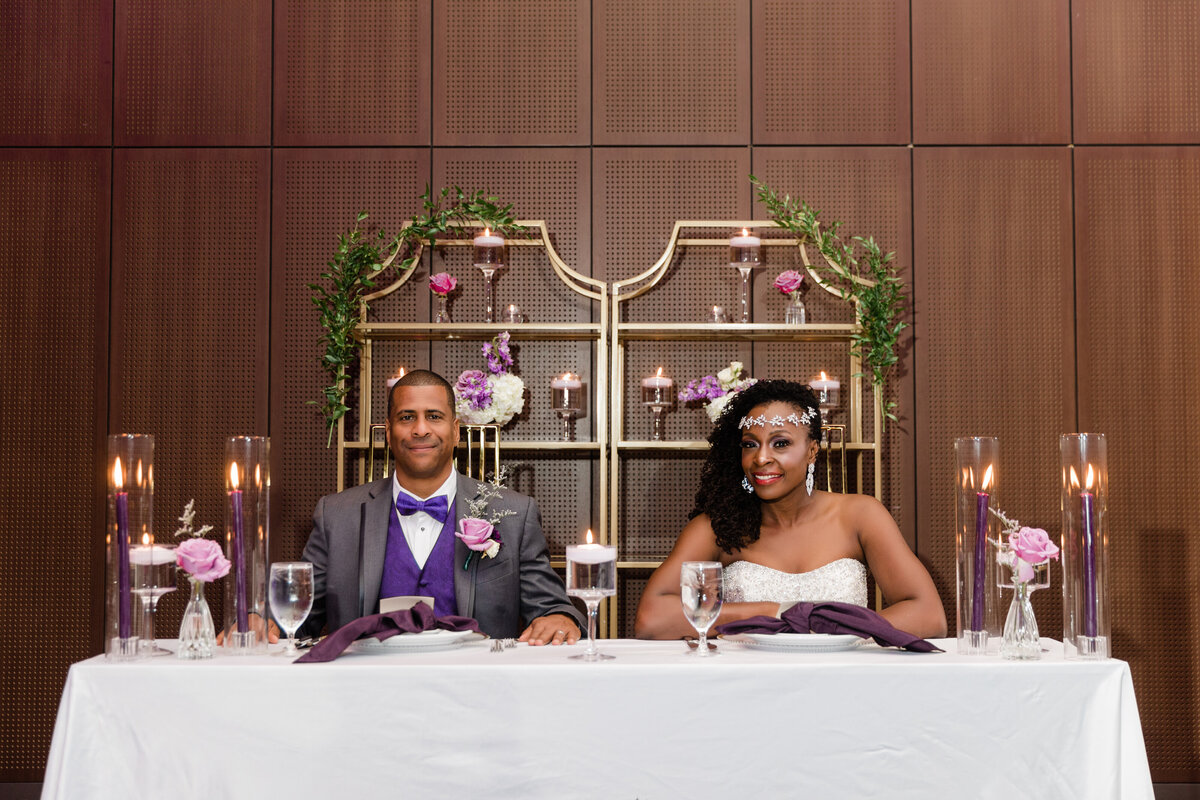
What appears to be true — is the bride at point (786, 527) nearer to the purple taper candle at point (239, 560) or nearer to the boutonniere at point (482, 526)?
the boutonniere at point (482, 526)

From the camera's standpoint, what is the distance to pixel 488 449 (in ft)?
15.2

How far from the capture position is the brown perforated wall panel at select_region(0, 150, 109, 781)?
4.68 metres

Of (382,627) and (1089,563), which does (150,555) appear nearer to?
(382,627)

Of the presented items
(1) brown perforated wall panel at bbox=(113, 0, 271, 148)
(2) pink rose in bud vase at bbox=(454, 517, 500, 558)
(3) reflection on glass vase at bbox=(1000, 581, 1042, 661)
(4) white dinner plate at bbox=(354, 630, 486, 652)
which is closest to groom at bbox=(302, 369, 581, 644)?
(2) pink rose in bud vase at bbox=(454, 517, 500, 558)

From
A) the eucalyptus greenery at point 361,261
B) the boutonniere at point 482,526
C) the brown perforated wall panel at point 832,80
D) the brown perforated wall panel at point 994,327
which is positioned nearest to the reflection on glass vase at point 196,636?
the boutonniere at point 482,526

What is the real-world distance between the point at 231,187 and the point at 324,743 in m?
3.38

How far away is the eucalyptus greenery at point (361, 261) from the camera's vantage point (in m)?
4.48

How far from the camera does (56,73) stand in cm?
485

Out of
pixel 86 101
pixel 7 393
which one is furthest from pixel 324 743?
pixel 86 101

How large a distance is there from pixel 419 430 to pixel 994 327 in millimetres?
2766

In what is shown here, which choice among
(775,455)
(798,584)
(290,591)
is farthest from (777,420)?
(290,591)

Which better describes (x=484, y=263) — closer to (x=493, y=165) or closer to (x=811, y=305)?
(x=493, y=165)

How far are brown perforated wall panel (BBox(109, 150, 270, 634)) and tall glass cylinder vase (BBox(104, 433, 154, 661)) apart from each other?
8.00 feet

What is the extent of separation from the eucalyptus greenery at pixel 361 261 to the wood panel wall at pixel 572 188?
0.10 meters
